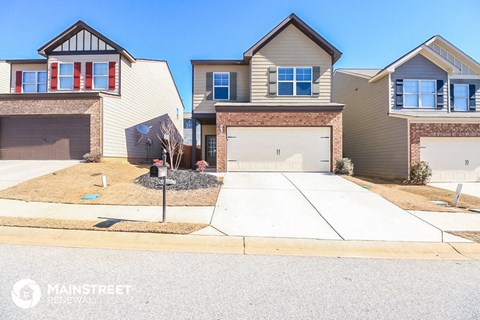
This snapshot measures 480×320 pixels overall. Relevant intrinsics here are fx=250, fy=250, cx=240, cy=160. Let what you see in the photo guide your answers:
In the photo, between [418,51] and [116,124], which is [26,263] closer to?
[116,124]

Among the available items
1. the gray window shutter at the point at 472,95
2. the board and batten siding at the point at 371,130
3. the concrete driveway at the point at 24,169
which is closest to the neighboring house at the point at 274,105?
the board and batten siding at the point at 371,130

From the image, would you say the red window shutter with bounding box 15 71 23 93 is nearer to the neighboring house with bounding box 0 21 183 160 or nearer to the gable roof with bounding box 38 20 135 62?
the neighboring house with bounding box 0 21 183 160

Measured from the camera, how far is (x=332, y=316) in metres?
2.84

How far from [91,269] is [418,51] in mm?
18705

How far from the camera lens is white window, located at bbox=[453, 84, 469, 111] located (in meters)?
15.5

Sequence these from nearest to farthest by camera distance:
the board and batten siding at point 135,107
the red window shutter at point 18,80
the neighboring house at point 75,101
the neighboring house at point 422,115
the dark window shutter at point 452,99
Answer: the neighboring house at point 422,115 → the neighboring house at point 75,101 → the board and batten siding at point 135,107 → the dark window shutter at point 452,99 → the red window shutter at point 18,80

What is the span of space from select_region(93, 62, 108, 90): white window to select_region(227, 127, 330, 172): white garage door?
8987 millimetres

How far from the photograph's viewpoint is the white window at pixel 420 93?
14891 millimetres

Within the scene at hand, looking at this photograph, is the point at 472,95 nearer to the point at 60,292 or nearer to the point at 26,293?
the point at 60,292

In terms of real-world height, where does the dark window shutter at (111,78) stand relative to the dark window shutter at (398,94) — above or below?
above

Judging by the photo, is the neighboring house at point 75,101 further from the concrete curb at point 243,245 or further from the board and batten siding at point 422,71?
the board and batten siding at point 422,71

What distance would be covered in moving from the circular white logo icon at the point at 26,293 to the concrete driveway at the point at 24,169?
8.06 metres

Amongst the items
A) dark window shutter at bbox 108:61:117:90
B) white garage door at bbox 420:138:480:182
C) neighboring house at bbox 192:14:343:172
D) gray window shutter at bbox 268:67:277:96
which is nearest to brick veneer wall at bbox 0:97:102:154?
dark window shutter at bbox 108:61:117:90

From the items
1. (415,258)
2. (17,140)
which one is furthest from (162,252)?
(17,140)
